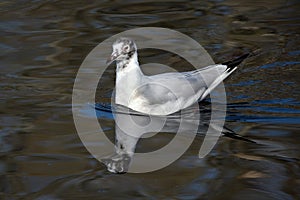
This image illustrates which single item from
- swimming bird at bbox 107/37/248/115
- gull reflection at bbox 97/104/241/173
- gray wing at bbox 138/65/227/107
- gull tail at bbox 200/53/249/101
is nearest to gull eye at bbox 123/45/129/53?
swimming bird at bbox 107/37/248/115

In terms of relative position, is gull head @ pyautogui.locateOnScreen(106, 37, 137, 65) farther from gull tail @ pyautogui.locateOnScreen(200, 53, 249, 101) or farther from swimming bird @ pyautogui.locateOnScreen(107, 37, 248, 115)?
gull tail @ pyautogui.locateOnScreen(200, 53, 249, 101)

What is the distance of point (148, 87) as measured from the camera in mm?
8609

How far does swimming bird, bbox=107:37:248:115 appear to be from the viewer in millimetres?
8539

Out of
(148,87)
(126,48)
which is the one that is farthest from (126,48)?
(148,87)

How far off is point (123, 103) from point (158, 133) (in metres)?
0.88

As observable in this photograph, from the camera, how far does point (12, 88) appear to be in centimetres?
947

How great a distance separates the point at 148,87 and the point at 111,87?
1.17m

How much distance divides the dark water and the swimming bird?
40cm

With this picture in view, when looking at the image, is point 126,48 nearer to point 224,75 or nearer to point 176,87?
point 176,87

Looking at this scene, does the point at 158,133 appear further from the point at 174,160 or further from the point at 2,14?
the point at 2,14

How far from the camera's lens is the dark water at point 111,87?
21.7 feet

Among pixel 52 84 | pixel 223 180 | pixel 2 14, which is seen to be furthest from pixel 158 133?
pixel 2 14

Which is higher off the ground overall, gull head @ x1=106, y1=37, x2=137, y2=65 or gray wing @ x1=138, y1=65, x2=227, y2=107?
gull head @ x1=106, y1=37, x2=137, y2=65

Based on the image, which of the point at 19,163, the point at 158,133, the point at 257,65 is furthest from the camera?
the point at 257,65
